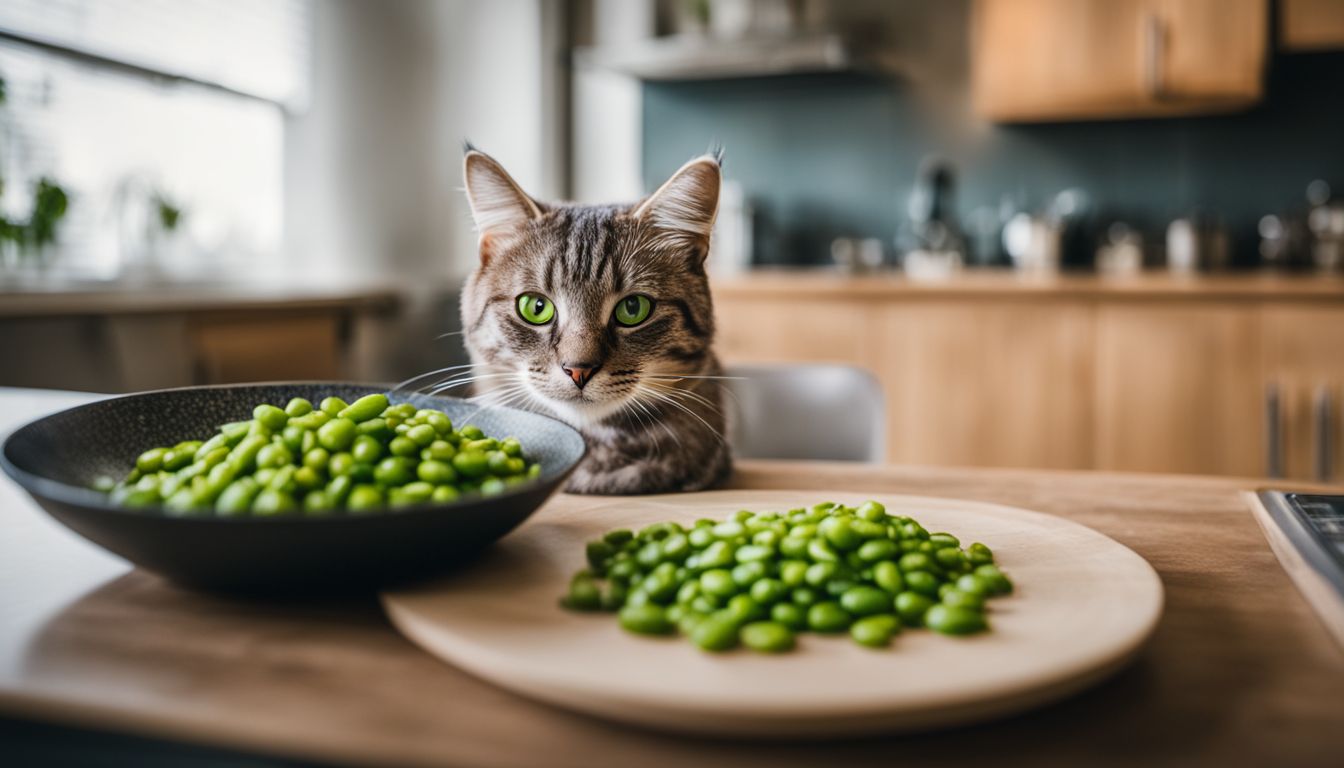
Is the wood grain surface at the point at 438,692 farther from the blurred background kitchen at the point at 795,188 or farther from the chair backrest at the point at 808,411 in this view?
the blurred background kitchen at the point at 795,188

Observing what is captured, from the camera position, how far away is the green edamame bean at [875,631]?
0.61 m

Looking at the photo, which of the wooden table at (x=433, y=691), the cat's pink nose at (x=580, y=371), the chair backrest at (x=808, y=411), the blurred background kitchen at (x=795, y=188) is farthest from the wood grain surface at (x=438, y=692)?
the blurred background kitchen at (x=795, y=188)

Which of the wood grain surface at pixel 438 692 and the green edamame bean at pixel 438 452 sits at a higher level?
the green edamame bean at pixel 438 452

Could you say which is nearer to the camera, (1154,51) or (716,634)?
(716,634)

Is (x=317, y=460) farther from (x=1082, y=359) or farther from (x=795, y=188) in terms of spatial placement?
(x=795, y=188)

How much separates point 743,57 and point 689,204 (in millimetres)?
2957

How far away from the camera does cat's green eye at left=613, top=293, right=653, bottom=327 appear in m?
1.07

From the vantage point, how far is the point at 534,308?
1.08m

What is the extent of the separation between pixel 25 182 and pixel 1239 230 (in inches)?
165

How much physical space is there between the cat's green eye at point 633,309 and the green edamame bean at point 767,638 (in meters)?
0.51

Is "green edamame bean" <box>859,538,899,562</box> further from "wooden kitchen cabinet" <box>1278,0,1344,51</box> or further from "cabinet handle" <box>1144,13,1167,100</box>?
"wooden kitchen cabinet" <box>1278,0,1344,51</box>

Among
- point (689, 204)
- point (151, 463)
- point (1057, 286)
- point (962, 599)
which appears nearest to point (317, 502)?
point (151, 463)

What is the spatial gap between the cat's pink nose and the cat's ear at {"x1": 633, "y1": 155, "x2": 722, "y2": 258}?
0.66 feet

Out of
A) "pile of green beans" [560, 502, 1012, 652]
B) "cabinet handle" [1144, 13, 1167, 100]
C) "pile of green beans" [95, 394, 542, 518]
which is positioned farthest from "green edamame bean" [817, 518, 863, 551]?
"cabinet handle" [1144, 13, 1167, 100]
